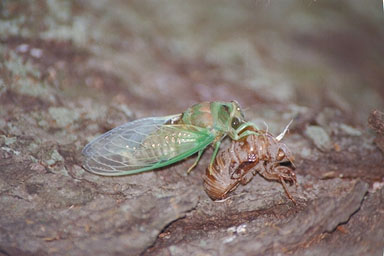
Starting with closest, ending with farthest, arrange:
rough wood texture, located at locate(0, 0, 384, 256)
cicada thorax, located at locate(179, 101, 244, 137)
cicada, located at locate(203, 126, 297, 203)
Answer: rough wood texture, located at locate(0, 0, 384, 256), cicada, located at locate(203, 126, 297, 203), cicada thorax, located at locate(179, 101, 244, 137)

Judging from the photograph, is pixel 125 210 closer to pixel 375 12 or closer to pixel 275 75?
pixel 275 75

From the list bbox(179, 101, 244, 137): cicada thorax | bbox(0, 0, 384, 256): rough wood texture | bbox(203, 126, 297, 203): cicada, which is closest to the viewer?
bbox(0, 0, 384, 256): rough wood texture

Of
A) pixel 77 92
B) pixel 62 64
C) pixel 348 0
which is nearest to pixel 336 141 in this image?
pixel 348 0

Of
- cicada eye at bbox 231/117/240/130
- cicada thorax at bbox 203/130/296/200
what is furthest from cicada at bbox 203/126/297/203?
cicada eye at bbox 231/117/240/130

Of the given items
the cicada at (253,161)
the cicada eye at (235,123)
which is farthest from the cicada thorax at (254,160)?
the cicada eye at (235,123)

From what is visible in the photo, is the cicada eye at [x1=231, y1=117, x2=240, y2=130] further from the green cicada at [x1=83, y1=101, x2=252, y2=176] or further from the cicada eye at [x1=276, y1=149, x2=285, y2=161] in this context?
the cicada eye at [x1=276, y1=149, x2=285, y2=161]

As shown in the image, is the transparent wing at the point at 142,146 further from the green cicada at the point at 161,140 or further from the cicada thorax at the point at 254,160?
the cicada thorax at the point at 254,160
